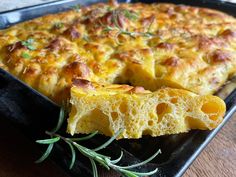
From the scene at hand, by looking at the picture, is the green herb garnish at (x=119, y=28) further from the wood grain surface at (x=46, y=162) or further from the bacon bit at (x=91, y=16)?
the wood grain surface at (x=46, y=162)

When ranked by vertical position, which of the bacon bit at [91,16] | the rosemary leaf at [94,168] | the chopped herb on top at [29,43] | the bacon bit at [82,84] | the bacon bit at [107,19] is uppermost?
the bacon bit at [82,84]

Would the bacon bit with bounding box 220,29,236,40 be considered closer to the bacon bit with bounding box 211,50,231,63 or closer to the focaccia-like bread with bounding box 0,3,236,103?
the focaccia-like bread with bounding box 0,3,236,103

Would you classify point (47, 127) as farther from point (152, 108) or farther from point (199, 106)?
point (199, 106)

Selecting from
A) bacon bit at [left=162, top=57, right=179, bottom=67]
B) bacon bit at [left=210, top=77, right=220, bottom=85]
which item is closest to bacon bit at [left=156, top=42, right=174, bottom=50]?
bacon bit at [left=162, top=57, right=179, bottom=67]

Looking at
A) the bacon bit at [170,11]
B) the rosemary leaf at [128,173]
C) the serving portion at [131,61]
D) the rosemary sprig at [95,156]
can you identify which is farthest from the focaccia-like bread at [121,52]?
the rosemary leaf at [128,173]

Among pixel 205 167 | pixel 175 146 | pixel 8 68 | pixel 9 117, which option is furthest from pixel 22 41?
pixel 205 167

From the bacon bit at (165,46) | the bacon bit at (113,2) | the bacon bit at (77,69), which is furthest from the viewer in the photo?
the bacon bit at (113,2)
